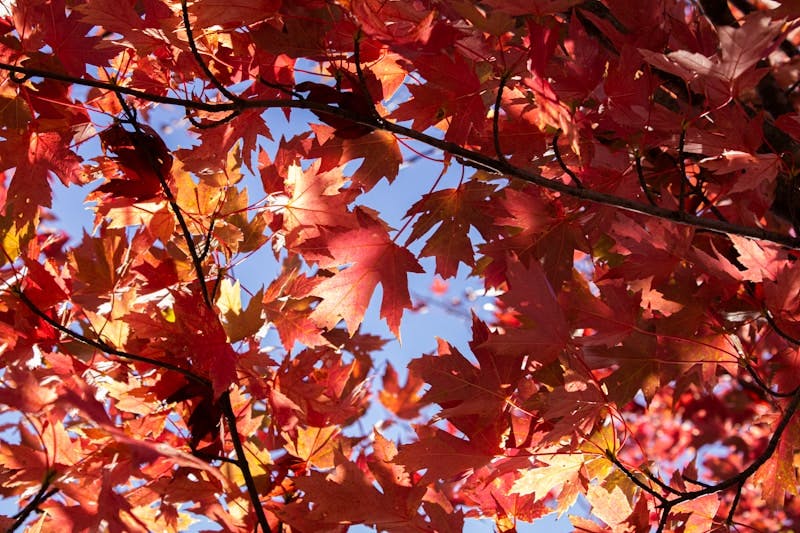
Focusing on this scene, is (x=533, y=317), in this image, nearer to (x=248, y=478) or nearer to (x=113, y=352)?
(x=248, y=478)

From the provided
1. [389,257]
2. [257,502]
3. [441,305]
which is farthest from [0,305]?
[441,305]

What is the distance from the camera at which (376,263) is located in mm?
1345

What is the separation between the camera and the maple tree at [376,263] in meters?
1.15

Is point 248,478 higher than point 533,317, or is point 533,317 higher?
point 533,317

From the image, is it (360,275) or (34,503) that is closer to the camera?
(34,503)

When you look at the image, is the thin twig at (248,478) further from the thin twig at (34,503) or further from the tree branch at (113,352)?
the thin twig at (34,503)

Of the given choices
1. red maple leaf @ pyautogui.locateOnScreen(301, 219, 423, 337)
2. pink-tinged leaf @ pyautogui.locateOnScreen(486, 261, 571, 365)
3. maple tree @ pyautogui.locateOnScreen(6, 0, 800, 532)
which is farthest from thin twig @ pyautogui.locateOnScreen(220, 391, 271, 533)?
pink-tinged leaf @ pyautogui.locateOnScreen(486, 261, 571, 365)

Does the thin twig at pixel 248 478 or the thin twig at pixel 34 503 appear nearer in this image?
the thin twig at pixel 34 503

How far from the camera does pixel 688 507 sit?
1.39m

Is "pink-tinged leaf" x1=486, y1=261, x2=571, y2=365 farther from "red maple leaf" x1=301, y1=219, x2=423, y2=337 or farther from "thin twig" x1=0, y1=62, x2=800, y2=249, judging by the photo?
"red maple leaf" x1=301, y1=219, x2=423, y2=337

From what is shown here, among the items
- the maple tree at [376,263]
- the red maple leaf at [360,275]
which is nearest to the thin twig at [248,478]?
the maple tree at [376,263]

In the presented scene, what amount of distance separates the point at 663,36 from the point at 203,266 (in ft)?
3.59

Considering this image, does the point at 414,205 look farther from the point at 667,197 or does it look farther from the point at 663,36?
the point at 663,36

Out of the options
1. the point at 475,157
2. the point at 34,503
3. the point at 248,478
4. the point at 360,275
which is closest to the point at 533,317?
the point at 475,157
